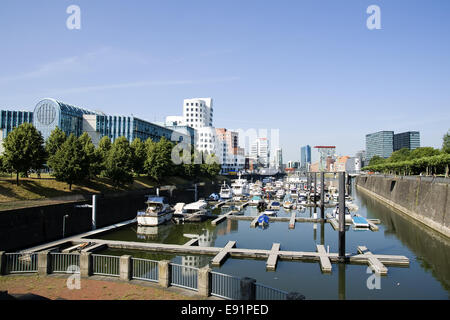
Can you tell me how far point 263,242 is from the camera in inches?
1474

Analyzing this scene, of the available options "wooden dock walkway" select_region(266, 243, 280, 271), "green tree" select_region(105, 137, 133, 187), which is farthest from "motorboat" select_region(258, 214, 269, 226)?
"green tree" select_region(105, 137, 133, 187)

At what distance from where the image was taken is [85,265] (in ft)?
58.0

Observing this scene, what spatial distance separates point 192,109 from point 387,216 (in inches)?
5545

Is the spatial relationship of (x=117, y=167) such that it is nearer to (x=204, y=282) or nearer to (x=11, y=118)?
(x=204, y=282)

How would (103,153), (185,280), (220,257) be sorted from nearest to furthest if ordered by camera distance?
(185,280), (220,257), (103,153)

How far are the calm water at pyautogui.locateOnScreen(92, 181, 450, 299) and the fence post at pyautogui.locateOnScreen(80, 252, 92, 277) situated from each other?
1177 cm

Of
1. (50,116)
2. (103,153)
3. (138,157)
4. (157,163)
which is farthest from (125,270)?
(50,116)

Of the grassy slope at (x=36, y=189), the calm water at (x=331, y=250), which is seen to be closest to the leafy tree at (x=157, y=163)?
the grassy slope at (x=36, y=189)

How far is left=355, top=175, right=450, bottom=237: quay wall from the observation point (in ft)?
132

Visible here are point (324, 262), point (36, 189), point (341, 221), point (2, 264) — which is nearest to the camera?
point (2, 264)

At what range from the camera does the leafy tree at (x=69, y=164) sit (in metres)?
41.7

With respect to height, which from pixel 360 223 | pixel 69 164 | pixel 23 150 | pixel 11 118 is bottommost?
pixel 360 223

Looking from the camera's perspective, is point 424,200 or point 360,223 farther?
point 424,200

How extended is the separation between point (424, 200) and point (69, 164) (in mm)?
54432
